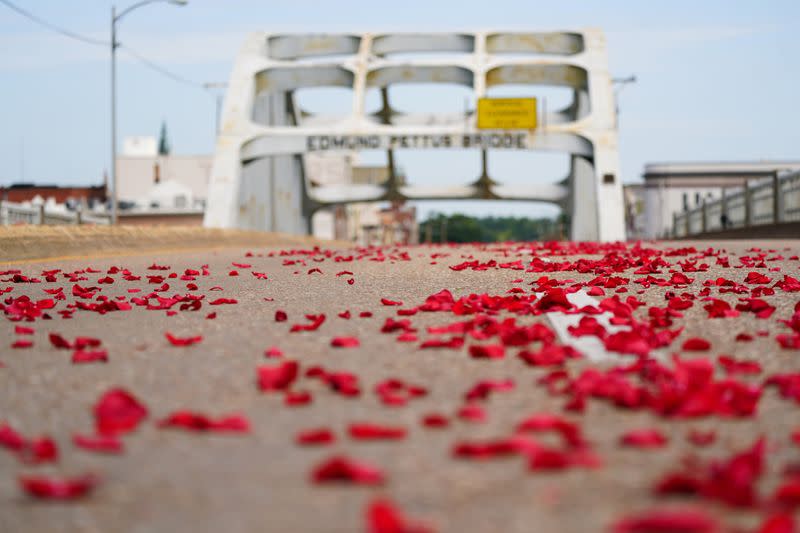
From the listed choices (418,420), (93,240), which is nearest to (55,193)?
(93,240)

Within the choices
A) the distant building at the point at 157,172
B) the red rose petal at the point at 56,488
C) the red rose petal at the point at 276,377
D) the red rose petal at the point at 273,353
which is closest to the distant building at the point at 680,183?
the distant building at the point at 157,172

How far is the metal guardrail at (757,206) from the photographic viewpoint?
2397cm

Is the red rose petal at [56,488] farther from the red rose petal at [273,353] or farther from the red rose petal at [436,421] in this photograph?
the red rose petal at [273,353]

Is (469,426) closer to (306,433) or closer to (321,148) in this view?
(306,433)

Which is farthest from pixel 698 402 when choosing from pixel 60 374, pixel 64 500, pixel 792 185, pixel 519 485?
pixel 792 185

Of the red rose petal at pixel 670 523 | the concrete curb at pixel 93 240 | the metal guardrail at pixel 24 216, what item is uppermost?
the metal guardrail at pixel 24 216

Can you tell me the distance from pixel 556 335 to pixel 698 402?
1.76m

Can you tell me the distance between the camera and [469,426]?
2926 millimetres

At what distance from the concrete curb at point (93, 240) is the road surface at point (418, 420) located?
834cm

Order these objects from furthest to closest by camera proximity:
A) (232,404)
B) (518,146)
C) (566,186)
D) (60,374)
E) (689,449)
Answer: (566,186)
(518,146)
(60,374)
(232,404)
(689,449)

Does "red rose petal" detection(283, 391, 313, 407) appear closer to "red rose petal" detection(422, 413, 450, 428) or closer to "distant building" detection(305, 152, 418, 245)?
"red rose petal" detection(422, 413, 450, 428)

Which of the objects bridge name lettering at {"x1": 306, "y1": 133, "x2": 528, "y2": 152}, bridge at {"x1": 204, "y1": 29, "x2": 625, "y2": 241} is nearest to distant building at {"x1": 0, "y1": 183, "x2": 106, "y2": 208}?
bridge at {"x1": 204, "y1": 29, "x2": 625, "y2": 241}

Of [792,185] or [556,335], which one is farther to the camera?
[792,185]

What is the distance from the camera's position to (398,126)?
38625 millimetres
